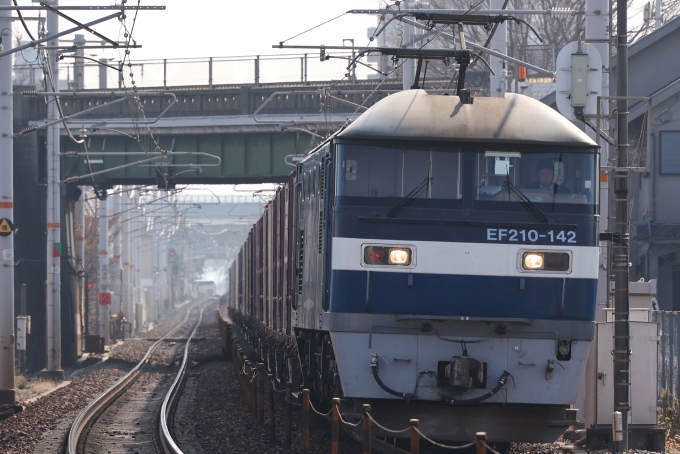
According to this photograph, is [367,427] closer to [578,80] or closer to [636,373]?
[636,373]

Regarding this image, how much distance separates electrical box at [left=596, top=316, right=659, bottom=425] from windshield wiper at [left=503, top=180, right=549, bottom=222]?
3.42 meters

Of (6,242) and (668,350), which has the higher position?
(6,242)

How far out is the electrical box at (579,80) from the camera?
13508 millimetres

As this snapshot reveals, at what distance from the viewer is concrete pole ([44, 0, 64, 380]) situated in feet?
87.2

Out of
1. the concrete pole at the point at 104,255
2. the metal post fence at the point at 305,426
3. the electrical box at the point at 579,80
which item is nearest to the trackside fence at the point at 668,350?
the electrical box at the point at 579,80

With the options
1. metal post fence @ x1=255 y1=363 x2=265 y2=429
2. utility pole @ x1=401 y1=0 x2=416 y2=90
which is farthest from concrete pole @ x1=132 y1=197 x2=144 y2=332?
metal post fence @ x1=255 y1=363 x2=265 y2=429

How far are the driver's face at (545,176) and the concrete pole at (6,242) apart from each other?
1193 centimetres

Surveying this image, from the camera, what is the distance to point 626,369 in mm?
11914

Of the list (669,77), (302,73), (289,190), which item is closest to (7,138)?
(289,190)

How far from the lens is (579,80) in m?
13.5

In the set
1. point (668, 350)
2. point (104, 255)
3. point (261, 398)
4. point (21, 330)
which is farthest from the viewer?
point (104, 255)

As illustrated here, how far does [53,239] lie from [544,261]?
19.1 m

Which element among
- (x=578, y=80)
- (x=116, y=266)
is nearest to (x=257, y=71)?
(x=116, y=266)

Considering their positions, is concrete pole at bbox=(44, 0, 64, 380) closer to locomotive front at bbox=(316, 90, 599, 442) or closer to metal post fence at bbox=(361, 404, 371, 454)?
locomotive front at bbox=(316, 90, 599, 442)
